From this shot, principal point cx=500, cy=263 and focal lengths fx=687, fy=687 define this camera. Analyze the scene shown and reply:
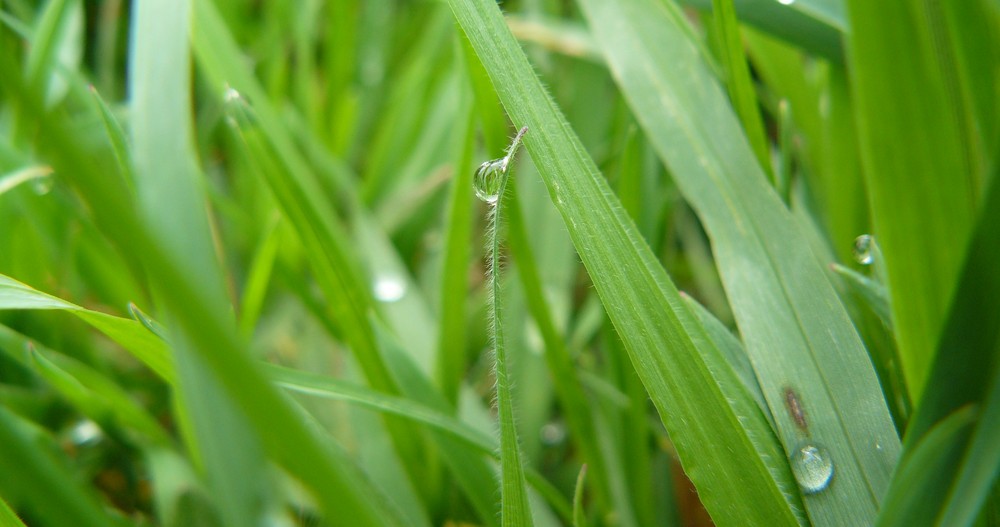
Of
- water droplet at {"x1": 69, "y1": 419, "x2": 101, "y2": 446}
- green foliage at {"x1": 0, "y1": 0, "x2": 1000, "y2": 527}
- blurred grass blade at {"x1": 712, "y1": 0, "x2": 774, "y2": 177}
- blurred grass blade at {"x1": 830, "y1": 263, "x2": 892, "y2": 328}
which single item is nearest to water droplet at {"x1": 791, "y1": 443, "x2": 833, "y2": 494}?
green foliage at {"x1": 0, "y1": 0, "x2": 1000, "y2": 527}

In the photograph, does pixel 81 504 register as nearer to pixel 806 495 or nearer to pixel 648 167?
pixel 806 495

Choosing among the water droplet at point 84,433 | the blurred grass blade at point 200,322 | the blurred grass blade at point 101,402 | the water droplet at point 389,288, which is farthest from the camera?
the water droplet at point 389,288

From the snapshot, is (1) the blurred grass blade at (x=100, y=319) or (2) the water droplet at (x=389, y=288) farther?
(2) the water droplet at (x=389, y=288)

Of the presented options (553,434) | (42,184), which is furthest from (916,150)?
(42,184)

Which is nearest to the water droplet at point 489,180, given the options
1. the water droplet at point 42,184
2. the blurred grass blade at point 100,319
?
the blurred grass blade at point 100,319

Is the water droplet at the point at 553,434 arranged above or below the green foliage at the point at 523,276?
below

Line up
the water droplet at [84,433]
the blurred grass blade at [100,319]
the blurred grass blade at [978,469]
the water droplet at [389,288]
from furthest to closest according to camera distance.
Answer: the water droplet at [389,288] → the water droplet at [84,433] → the blurred grass blade at [100,319] → the blurred grass blade at [978,469]

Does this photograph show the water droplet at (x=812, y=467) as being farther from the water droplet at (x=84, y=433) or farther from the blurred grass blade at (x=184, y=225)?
the water droplet at (x=84, y=433)

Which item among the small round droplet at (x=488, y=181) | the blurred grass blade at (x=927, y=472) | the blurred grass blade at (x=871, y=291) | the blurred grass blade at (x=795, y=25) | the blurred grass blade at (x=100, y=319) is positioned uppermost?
the blurred grass blade at (x=795, y=25)

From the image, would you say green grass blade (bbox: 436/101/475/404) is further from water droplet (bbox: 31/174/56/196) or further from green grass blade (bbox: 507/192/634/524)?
water droplet (bbox: 31/174/56/196)
